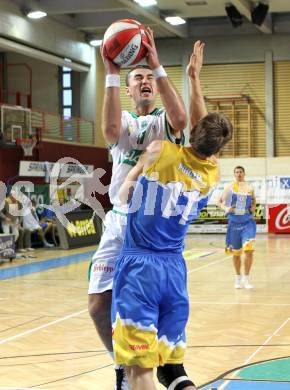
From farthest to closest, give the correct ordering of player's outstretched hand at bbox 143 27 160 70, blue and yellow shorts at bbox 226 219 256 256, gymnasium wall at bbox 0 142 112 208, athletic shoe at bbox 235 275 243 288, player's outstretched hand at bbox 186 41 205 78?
1. gymnasium wall at bbox 0 142 112 208
2. athletic shoe at bbox 235 275 243 288
3. blue and yellow shorts at bbox 226 219 256 256
4. player's outstretched hand at bbox 186 41 205 78
5. player's outstretched hand at bbox 143 27 160 70

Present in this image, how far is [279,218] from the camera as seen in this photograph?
26.1 m

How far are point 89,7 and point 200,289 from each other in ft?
43.4

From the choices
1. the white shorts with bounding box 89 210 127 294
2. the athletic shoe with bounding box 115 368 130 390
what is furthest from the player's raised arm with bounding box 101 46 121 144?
the athletic shoe with bounding box 115 368 130 390

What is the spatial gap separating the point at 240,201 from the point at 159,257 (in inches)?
340

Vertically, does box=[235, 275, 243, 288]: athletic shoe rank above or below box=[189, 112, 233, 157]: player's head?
below

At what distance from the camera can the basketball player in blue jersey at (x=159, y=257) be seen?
3.85m

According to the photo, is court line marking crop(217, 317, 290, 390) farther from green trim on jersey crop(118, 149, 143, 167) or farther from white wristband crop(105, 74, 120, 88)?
white wristband crop(105, 74, 120, 88)

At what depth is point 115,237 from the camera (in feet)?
15.5

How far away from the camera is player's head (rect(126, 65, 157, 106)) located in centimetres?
476

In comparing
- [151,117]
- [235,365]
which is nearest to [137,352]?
[151,117]

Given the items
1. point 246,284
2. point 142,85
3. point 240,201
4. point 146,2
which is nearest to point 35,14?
point 146,2

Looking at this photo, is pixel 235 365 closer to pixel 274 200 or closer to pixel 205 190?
pixel 205 190

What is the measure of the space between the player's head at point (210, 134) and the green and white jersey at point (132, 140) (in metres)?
0.72

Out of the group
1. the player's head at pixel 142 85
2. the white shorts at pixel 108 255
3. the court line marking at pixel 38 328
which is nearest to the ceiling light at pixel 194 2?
the court line marking at pixel 38 328
